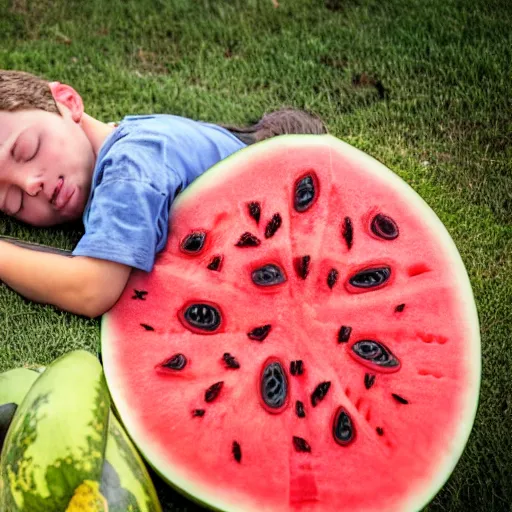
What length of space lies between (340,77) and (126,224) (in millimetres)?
1126

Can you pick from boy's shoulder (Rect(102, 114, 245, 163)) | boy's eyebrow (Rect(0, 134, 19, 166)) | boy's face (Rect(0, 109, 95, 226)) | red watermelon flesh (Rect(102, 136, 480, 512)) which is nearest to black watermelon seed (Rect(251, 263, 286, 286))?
red watermelon flesh (Rect(102, 136, 480, 512))

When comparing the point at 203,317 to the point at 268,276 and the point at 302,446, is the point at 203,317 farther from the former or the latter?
the point at 302,446

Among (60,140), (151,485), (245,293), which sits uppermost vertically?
(60,140)

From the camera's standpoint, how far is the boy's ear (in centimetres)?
181

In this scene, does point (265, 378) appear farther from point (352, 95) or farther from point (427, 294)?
point (352, 95)

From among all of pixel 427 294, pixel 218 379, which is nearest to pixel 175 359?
pixel 218 379

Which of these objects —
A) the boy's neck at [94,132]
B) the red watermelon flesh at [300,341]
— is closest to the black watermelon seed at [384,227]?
the red watermelon flesh at [300,341]

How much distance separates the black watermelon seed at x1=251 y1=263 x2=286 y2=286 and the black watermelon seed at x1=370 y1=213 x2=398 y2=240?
0.23 metres

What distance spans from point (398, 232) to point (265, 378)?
45 cm

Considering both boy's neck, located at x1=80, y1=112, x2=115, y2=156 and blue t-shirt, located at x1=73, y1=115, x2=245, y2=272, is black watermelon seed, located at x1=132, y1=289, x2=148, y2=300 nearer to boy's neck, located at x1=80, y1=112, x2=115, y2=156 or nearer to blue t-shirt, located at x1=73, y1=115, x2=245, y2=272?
blue t-shirt, located at x1=73, y1=115, x2=245, y2=272

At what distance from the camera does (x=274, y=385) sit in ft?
4.31

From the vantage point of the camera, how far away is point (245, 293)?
144 centimetres

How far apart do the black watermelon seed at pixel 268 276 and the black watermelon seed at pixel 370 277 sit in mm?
152

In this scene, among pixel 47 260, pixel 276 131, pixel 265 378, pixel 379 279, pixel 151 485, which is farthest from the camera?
pixel 276 131
